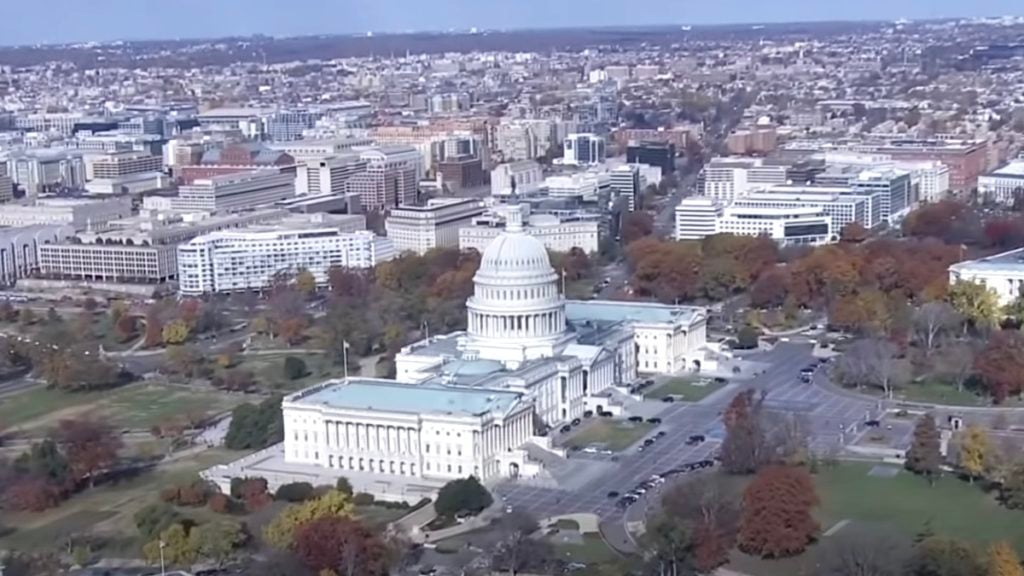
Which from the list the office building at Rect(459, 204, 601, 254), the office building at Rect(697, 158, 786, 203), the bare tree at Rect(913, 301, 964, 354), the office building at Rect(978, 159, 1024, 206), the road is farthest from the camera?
the office building at Rect(697, 158, 786, 203)

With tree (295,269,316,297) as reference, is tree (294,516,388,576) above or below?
above

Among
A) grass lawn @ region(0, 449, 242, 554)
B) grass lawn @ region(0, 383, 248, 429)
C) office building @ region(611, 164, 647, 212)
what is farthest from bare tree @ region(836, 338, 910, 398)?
office building @ region(611, 164, 647, 212)

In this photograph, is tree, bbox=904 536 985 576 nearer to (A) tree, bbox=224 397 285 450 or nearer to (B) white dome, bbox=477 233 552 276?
(A) tree, bbox=224 397 285 450

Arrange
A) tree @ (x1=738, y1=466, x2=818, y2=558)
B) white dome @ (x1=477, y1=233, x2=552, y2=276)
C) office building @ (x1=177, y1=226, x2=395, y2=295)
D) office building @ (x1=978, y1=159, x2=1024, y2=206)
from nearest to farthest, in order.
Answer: tree @ (x1=738, y1=466, x2=818, y2=558)
white dome @ (x1=477, y1=233, x2=552, y2=276)
office building @ (x1=177, y1=226, x2=395, y2=295)
office building @ (x1=978, y1=159, x2=1024, y2=206)

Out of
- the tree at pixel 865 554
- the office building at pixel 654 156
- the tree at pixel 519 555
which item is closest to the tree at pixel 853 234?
the office building at pixel 654 156

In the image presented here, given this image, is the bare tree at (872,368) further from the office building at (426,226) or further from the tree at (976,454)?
the office building at (426,226)

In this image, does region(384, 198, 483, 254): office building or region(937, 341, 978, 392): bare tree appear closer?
region(937, 341, 978, 392): bare tree
